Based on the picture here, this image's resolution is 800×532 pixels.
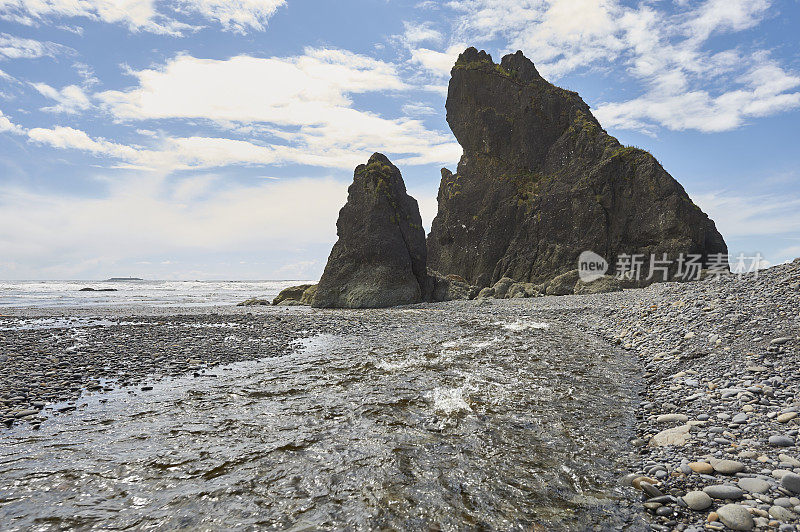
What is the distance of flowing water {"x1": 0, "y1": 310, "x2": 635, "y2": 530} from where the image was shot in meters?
5.00

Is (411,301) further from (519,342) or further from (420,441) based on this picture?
(420,441)

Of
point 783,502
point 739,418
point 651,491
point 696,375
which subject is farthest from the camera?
point 696,375

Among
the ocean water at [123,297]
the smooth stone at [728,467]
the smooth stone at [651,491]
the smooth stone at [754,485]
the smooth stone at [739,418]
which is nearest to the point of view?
the smooth stone at [754,485]

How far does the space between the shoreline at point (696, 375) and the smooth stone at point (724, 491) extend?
0.6 inches

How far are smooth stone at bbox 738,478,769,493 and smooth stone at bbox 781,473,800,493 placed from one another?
0.17 meters

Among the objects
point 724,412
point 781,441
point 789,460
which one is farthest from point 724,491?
point 724,412

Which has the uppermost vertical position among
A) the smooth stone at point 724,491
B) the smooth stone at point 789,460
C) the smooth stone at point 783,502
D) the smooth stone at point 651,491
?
the smooth stone at point 789,460

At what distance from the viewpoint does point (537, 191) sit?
64.5 meters

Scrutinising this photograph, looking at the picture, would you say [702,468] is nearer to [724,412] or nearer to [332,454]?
[724,412]

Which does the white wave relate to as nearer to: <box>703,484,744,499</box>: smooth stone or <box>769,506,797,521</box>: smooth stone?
<box>703,484,744,499</box>: smooth stone

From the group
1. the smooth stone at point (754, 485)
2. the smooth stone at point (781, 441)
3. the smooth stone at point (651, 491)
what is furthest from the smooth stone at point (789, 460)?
the smooth stone at point (651, 491)

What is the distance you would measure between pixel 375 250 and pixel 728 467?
116 ft

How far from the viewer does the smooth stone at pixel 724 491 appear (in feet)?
15.8

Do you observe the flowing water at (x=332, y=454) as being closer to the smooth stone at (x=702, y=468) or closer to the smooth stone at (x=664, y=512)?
the smooth stone at (x=664, y=512)
